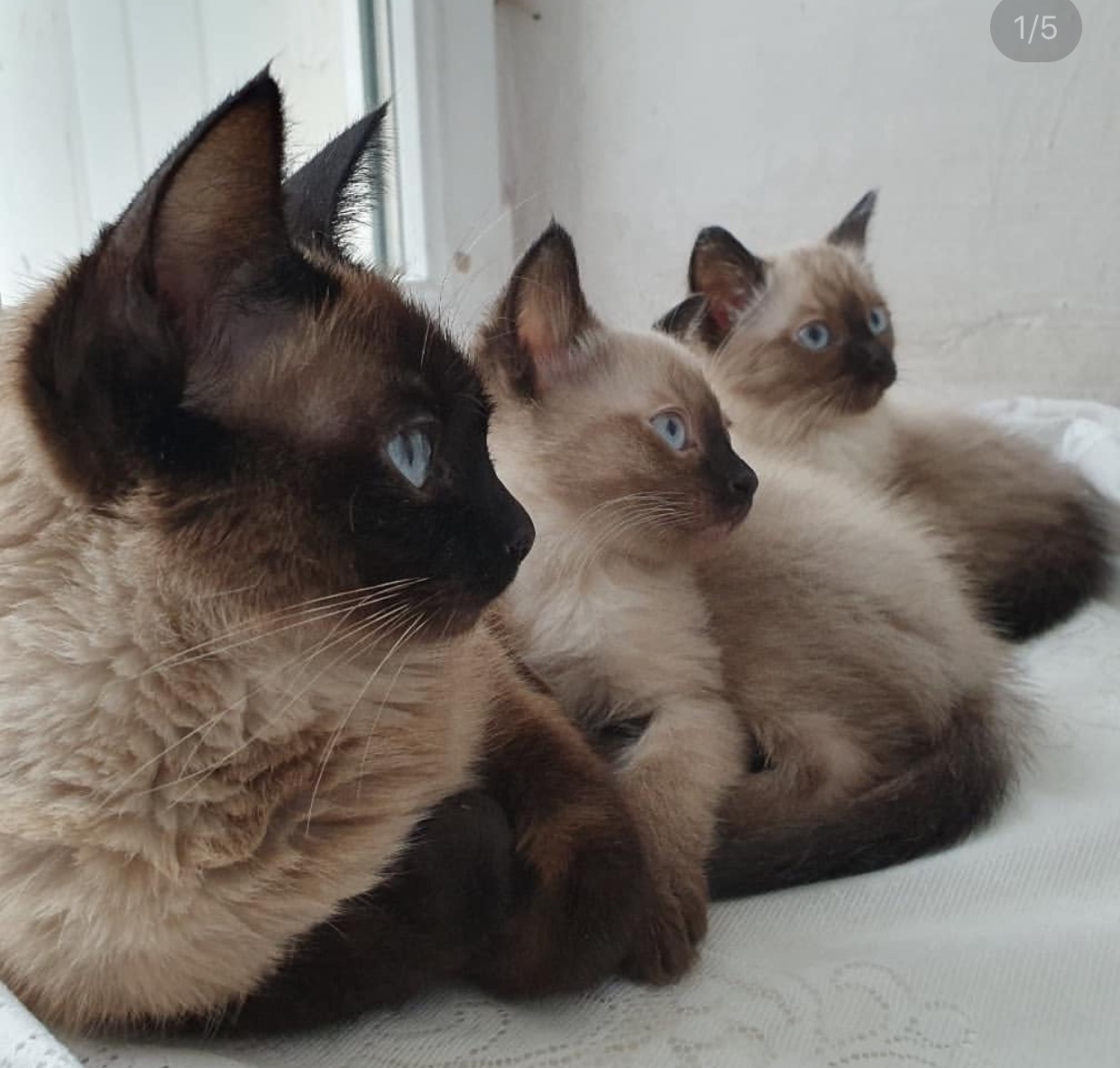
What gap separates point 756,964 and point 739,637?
37cm

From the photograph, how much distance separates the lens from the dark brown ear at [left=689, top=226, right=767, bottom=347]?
157 cm

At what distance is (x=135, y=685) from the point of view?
0.61m

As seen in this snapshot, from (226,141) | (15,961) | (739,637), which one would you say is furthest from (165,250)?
(739,637)

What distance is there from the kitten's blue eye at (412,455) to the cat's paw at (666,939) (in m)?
0.32

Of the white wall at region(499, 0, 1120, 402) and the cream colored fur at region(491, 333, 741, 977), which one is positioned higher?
the white wall at region(499, 0, 1120, 402)

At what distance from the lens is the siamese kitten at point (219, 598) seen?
585 mm

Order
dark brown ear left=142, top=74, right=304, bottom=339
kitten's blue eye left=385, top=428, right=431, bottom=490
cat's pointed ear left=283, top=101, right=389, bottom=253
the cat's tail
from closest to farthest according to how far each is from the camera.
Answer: dark brown ear left=142, top=74, right=304, bottom=339 → kitten's blue eye left=385, top=428, right=431, bottom=490 → cat's pointed ear left=283, top=101, right=389, bottom=253 → the cat's tail

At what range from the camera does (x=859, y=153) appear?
1.88 m

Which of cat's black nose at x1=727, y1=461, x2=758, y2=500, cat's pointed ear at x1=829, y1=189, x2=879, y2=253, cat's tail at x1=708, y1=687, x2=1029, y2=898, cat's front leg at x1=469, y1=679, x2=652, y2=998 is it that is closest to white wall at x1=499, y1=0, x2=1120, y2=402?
cat's pointed ear at x1=829, y1=189, x2=879, y2=253

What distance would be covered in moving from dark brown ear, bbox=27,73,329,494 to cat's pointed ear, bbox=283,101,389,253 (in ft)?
0.39

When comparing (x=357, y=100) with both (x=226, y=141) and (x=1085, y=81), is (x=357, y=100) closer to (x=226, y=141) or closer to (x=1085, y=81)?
(x=1085, y=81)

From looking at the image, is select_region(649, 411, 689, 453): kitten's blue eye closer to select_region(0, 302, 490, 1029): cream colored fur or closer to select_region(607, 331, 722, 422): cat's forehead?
select_region(607, 331, 722, 422): cat's forehead

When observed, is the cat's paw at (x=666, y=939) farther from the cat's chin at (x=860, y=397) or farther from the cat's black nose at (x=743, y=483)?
the cat's chin at (x=860, y=397)

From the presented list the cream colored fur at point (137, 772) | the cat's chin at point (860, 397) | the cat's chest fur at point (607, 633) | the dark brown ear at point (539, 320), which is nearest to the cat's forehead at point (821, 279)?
the cat's chin at point (860, 397)
